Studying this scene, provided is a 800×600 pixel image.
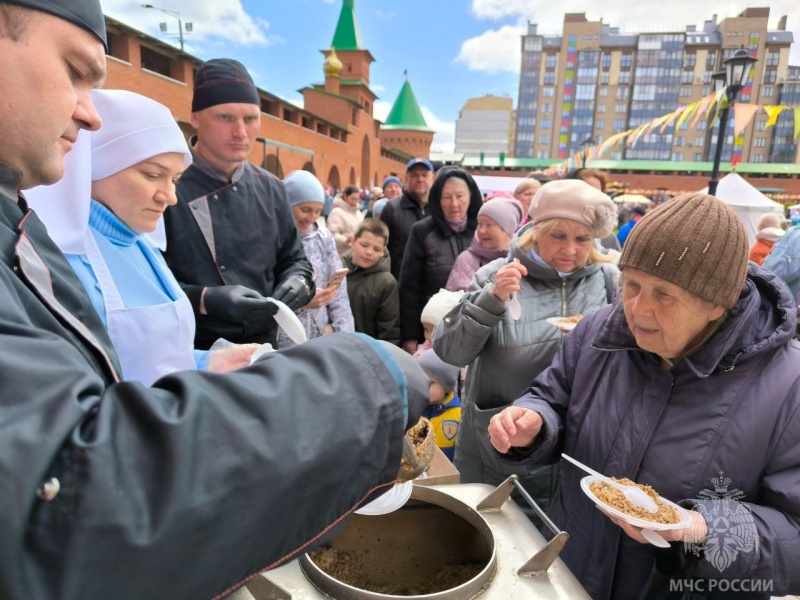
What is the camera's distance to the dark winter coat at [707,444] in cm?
125

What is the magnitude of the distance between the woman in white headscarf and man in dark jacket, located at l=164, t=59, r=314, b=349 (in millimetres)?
608

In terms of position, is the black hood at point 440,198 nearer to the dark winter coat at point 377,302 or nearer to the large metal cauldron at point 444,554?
the dark winter coat at point 377,302

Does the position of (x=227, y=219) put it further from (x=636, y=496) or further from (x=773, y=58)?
(x=773, y=58)

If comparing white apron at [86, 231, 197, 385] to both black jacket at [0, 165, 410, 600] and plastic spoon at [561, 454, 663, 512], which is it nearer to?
black jacket at [0, 165, 410, 600]

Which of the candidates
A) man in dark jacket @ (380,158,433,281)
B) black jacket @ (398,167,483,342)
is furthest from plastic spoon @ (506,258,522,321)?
man in dark jacket @ (380,158,433,281)

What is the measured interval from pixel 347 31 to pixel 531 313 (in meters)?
42.8

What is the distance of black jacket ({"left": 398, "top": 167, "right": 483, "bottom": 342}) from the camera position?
13.0 ft

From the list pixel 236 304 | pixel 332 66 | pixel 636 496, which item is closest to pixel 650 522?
pixel 636 496

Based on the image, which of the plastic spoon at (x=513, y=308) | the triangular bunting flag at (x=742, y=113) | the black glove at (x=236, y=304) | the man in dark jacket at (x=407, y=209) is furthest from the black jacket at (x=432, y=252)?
the triangular bunting flag at (x=742, y=113)

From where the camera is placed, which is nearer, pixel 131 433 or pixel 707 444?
pixel 131 433

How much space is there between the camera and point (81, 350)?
69cm

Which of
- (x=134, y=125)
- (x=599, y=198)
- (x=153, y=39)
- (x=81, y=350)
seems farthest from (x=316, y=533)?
(x=153, y=39)

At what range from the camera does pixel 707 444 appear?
4.48 feet

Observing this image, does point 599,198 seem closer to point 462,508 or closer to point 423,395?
point 462,508
